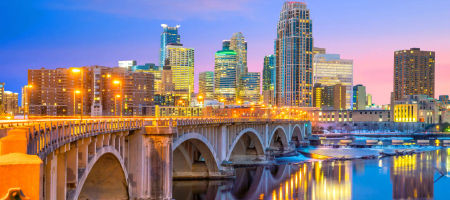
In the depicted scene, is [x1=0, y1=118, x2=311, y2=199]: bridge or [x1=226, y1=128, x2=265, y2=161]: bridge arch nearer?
[x1=0, y1=118, x2=311, y2=199]: bridge

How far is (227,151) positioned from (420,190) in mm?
26649

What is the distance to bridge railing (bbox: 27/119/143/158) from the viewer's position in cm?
1697

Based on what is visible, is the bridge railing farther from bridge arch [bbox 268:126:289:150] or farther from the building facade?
the building facade

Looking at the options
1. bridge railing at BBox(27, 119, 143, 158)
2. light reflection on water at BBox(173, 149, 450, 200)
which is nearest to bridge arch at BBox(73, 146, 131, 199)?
bridge railing at BBox(27, 119, 143, 158)

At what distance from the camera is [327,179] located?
78.9m

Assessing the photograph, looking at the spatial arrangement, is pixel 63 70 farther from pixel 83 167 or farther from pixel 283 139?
pixel 83 167

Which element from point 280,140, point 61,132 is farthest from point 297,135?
point 61,132

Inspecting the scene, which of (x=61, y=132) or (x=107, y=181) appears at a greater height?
(x=61, y=132)

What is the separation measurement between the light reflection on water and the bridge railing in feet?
83.9

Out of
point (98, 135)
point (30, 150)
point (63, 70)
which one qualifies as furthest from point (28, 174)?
point (63, 70)

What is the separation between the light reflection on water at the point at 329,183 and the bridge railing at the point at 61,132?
25576 mm

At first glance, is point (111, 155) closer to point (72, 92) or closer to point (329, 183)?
point (329, 183)

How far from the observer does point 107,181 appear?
3919 cm

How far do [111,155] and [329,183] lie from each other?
45.7 metres
